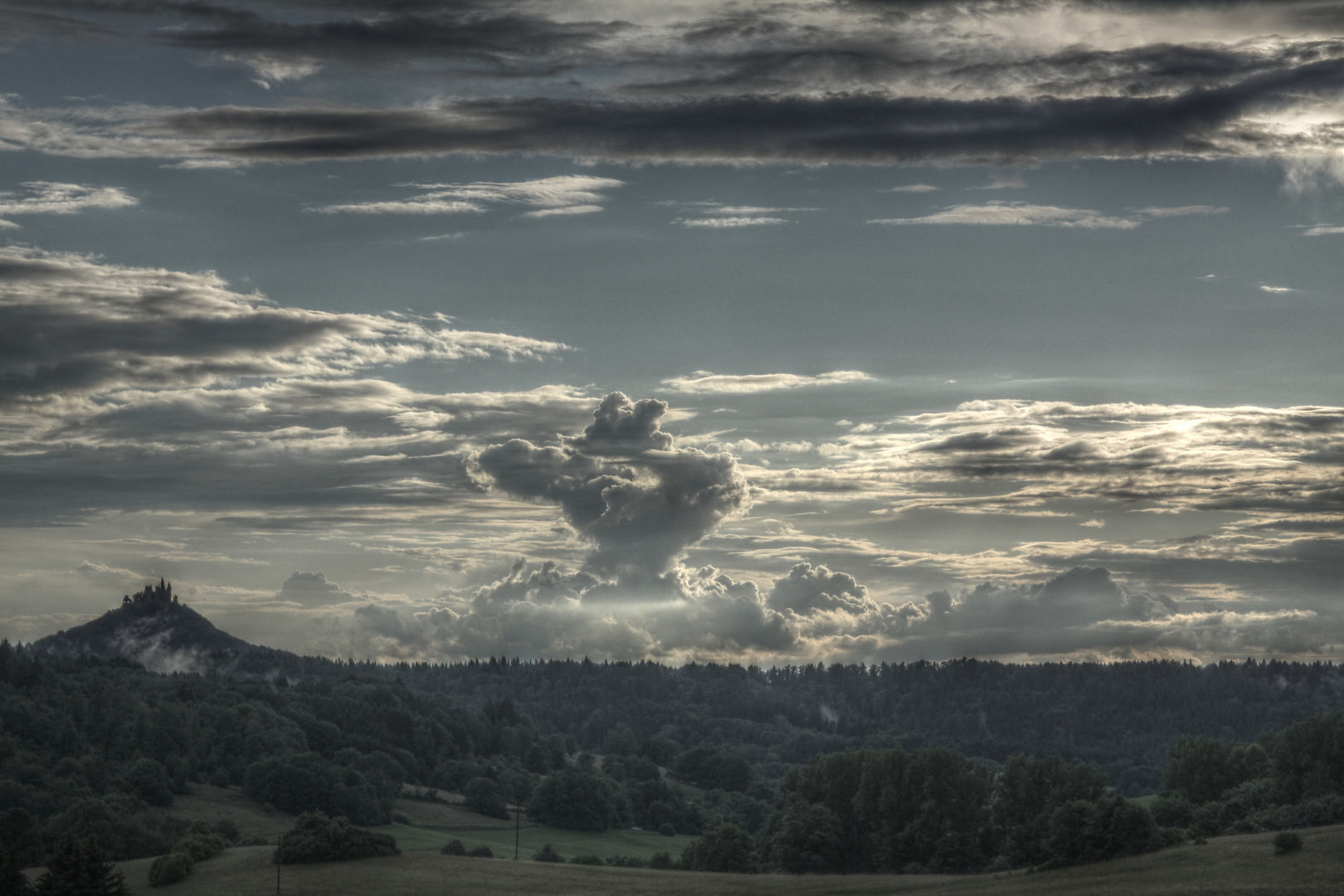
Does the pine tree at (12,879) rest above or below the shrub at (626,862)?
above

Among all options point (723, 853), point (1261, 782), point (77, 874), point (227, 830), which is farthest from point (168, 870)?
point (1261, 782)

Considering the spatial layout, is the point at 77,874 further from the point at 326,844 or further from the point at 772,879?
the point at 772,879

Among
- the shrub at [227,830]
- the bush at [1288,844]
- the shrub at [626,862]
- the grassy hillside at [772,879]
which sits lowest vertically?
the shrub at [626,862]

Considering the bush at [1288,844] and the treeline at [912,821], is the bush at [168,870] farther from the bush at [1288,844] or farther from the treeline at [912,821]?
the bush at [1288,844]

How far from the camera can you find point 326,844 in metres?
121

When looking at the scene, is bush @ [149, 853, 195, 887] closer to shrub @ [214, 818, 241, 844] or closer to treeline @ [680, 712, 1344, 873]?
shrub @ [214, 818, 241, 844]

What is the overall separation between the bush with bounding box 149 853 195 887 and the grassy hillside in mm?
1586

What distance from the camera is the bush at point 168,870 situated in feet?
373

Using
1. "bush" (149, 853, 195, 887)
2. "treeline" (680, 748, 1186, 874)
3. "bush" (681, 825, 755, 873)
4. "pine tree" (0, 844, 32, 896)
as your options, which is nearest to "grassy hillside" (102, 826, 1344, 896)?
"bush" (149, 853, 195, 887)

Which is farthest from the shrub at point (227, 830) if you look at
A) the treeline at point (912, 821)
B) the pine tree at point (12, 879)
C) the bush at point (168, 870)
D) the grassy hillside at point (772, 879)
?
the pine tree at point (12, 879)

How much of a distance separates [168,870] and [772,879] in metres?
56.9

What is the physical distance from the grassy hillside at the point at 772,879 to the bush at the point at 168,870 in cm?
159

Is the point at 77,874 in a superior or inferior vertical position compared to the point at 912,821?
superior

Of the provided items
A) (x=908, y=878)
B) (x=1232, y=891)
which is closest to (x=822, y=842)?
(x=908, y=878)
